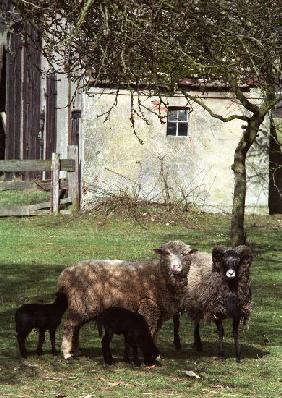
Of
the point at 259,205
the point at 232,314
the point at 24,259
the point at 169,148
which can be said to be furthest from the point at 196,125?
the point at 232,314

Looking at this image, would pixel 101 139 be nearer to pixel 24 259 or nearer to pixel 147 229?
pixel 147 229

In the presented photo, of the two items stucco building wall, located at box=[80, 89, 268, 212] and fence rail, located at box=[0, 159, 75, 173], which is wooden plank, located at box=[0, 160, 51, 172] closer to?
fence rail, located at box=[0, 159, 75, 173]

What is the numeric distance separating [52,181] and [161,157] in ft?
11.4

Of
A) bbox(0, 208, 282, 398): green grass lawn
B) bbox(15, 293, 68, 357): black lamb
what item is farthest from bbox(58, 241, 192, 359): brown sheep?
bbox(0, 208, 282, 398): green grass lawn

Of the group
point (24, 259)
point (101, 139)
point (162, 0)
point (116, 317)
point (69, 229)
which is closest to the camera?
point (162, 0)

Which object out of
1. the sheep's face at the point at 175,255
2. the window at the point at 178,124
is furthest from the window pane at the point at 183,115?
the sheep's face at the point at 175,255

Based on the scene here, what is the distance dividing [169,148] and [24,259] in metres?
9.99

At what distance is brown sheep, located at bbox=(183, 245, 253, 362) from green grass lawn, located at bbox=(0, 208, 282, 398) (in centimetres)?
44

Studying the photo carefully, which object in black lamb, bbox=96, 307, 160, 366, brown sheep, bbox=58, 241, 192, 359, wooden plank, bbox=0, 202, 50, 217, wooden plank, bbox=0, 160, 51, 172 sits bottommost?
wooden plank, bbox=0, 202, 50, 217

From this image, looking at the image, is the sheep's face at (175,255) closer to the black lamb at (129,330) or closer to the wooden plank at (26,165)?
the black lamb at (129,330)

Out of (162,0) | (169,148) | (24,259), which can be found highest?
(162,0)

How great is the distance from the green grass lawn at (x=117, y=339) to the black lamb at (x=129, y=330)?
15cm

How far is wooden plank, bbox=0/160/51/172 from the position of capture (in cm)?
2772

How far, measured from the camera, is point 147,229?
26.1 meters
